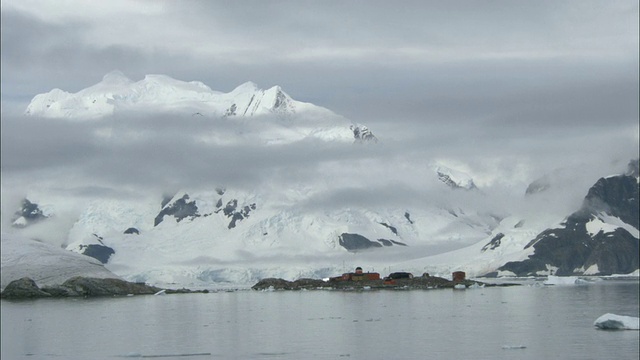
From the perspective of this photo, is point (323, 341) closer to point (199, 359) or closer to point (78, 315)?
point (199, 359)

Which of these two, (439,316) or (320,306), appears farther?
(320,306)

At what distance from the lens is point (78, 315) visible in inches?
6309

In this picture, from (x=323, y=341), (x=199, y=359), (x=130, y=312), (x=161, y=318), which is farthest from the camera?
(x=130, y=312)

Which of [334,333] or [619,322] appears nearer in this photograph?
[619,322]

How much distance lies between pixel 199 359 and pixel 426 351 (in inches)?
775

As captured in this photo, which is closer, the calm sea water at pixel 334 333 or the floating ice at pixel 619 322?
the calm sea water at pixel 334 333

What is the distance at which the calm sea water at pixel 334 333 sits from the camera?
92750 millimetres

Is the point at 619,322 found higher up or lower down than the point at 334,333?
higher up

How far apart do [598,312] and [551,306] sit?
2187 centimetres

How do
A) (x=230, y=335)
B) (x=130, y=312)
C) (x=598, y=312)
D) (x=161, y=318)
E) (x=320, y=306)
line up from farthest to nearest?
(x=320, y=306), (x=130, y=312), (x=161, y=318), (x=598, y=312), (x=230, y=335)

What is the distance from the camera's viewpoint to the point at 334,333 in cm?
11444

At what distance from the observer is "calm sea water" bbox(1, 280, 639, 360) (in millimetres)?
92750

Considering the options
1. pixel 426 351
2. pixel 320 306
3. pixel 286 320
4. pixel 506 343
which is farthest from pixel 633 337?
pixel 320 306

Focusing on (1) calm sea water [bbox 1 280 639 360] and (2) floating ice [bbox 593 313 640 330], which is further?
(2) floating ice [bbox 593 313 640 330]
